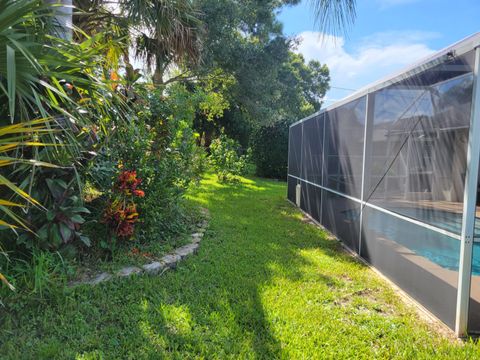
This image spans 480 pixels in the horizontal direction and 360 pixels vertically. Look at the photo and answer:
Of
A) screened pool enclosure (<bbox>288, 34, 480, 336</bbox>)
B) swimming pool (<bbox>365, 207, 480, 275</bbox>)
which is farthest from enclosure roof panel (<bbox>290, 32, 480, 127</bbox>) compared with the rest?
swimming pool (<bbox>365, 207, 480, 275</bbox>)

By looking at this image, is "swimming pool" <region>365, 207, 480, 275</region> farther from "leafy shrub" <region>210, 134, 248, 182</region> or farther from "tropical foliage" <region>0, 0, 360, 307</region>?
"leafy shrub" <region>210, 134, 248, 182</region>

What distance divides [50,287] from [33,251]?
1.07ft

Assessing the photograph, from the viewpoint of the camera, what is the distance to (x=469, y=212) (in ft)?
7.22

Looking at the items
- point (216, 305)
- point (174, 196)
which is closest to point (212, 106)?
point (174, 196)

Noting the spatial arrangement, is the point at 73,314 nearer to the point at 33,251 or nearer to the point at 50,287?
the point at 50,287

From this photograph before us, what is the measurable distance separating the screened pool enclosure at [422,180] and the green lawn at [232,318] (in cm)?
32

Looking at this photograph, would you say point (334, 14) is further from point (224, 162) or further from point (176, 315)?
point (224, 162)

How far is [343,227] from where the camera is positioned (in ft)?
15.0

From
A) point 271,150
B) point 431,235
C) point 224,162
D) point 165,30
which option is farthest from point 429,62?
point 271,150

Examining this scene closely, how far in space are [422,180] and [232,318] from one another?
2.06 m

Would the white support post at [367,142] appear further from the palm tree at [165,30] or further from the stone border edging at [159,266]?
the palm tree at [165,30]

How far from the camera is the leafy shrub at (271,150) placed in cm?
1258

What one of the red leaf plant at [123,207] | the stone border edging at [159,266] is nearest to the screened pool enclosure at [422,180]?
the stone border edging at [159,266]

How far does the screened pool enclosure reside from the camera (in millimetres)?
2262
